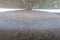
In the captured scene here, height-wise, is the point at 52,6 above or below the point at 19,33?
below

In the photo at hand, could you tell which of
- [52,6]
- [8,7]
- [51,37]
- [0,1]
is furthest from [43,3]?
[51,37]

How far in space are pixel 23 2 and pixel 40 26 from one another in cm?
115

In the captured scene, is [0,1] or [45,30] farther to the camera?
[0,1]

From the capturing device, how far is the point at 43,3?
199 cm

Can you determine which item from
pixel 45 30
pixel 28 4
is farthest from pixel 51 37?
pixel 28 4

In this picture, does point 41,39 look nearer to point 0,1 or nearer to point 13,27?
point 13,27

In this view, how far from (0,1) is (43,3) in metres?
0.83

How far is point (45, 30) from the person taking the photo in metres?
0.88

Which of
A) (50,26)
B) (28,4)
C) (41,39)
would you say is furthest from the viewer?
(28,4)

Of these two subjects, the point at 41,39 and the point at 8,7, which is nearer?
the point at 41,39

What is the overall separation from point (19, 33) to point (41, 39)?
18 cm

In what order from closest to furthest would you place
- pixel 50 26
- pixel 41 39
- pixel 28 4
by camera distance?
pixel 41 39
pixel 50 26
pixel 28 4

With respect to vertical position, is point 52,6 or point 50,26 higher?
point 50,26

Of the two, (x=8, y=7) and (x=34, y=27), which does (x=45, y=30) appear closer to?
(x=34, y=27)
